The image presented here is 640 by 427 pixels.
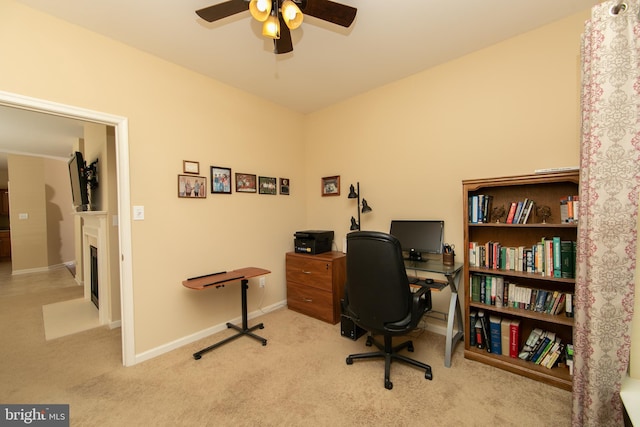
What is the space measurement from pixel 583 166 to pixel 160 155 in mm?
3104

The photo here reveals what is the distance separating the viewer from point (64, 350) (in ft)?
8.10

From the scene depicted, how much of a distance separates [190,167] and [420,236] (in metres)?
2.39

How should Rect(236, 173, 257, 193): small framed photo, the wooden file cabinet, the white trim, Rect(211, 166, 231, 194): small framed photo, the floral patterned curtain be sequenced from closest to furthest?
the floral patterned curtain, the white trim, Rect(211, 166, 231, 194): small framed photo, the wooden file cabinet, Rect(236, 173, 257, 193): small framed photo

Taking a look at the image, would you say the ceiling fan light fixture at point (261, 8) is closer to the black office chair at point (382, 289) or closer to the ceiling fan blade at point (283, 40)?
the ceiling fan blade at point (283, 40)

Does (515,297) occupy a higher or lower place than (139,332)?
higher

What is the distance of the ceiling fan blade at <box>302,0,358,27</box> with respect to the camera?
4.91 feet

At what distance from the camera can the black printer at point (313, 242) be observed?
320 centimetres

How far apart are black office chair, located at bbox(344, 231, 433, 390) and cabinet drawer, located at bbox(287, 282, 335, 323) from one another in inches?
38.5

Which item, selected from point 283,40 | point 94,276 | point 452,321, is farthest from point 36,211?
point 452,321

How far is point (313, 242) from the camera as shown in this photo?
319 centimetres

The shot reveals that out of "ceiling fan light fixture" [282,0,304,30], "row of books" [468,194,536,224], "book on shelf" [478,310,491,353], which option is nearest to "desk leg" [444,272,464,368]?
"book on shelf" [478,310,491,353]

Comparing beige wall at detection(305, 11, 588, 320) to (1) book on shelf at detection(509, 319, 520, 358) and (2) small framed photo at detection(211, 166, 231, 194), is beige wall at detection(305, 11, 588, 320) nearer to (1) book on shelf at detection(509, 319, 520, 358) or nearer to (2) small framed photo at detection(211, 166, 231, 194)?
(1) book on shelf at detection(509, 319, 520, 358)

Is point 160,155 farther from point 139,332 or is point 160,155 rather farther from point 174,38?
point 139,332

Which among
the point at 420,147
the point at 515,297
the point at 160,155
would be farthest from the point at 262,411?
the point at 420,147
